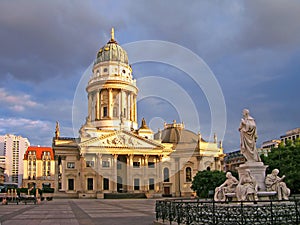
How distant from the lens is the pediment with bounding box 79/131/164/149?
309 feet

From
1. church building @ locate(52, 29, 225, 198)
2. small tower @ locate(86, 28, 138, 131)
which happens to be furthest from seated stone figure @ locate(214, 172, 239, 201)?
small tower @ locate(86, 28, 138, 131)

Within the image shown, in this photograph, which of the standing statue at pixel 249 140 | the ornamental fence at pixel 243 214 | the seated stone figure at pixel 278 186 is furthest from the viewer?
the standing statue at pixel 249 140

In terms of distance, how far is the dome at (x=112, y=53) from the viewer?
111500mm

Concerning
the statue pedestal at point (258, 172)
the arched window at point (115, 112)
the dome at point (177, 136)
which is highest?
the arched window at point (115, 112)

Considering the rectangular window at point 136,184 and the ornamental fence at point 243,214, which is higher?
the ornamental fence at point 243,214

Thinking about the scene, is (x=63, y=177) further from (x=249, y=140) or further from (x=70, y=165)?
(x=249, y=140)

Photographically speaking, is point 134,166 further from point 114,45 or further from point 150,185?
point 114,45

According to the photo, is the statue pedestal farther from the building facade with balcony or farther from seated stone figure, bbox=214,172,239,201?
the building facade with balcony

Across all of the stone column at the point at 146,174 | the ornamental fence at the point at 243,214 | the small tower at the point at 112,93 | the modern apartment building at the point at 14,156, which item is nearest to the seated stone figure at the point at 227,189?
the ornamental fence at the point at 243,214

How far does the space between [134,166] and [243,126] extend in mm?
77934

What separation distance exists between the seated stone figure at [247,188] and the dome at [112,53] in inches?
3695

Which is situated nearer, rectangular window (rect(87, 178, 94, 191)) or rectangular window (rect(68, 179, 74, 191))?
rectangular window (rect(87, 178, 94, 191))

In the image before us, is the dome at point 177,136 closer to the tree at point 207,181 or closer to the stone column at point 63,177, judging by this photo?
the stone column at point 63,177

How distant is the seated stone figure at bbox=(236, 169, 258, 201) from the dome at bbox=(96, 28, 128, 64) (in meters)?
93.8
